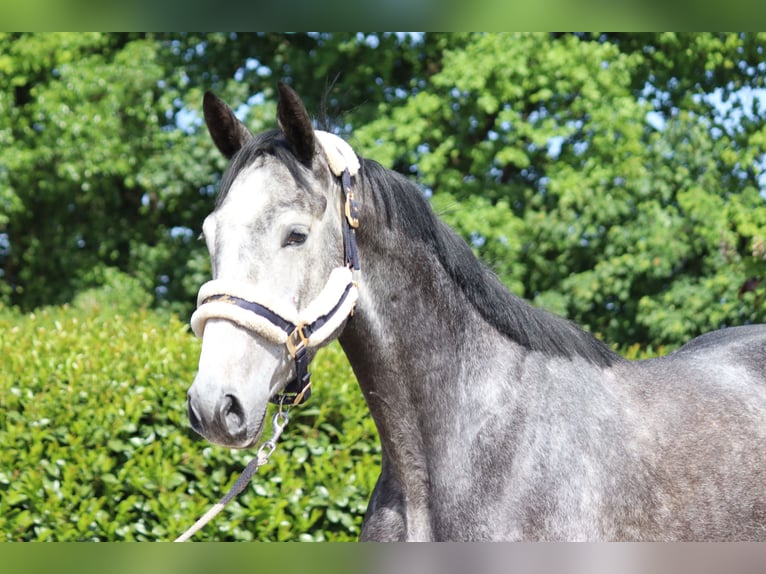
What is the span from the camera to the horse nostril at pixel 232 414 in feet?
7.35

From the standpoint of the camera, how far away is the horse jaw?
2229 mm

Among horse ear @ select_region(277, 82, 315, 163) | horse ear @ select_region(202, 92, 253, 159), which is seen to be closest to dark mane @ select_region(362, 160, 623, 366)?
horse ear @ select_region(277, 82, 315, 163)

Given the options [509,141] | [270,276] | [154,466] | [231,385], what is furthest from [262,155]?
[509,141]

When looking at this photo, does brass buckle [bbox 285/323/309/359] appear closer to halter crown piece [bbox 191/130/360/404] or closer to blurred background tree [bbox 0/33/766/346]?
halter crown piece [bbox 191/130/360/404]

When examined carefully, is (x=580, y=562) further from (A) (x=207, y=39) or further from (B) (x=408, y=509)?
(A) (x=207, y=39)

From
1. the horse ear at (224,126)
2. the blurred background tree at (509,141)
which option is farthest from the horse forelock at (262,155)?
the blurred background tree at (509,141)

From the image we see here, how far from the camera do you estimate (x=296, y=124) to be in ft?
8.32

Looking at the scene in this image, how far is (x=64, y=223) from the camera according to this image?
14.1 metres

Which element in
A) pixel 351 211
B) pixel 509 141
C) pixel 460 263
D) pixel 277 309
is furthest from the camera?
pixel 509 141

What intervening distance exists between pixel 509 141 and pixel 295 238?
9.00 m

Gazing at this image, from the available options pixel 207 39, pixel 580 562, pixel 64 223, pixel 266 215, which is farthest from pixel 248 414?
pixel 64 223

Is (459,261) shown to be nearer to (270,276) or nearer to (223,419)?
(270,276)

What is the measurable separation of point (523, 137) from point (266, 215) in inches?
374

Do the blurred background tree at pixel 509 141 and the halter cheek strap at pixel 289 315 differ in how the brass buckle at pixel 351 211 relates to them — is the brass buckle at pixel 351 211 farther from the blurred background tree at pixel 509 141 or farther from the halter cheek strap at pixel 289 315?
the blurred background tree at pixel 509 141
